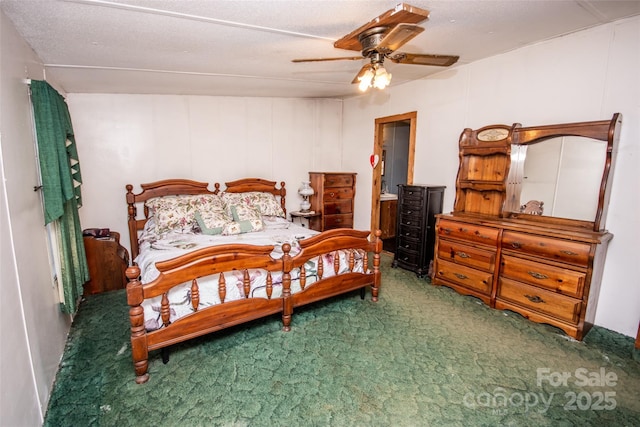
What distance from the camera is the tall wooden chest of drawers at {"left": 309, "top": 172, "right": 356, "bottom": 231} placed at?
4.95 m

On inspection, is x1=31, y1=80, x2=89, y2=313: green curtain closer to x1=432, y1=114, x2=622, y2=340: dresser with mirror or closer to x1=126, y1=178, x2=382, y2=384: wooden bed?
x1=126, y1=178, x2=382, y2=384: wooden bed

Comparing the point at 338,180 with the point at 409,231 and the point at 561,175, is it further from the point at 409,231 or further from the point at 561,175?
the point at 561,175

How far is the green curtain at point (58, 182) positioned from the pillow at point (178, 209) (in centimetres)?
85

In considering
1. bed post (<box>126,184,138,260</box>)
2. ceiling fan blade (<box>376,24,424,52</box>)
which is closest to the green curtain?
bed post (<box>126,184,138,260</box>)

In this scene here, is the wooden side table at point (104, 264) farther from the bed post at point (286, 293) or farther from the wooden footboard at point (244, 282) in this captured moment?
the bed post at point (286, 293)

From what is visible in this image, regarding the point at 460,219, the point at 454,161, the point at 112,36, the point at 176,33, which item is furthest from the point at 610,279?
the point at 112,36

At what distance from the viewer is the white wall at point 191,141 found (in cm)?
386

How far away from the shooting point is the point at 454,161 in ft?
12.4

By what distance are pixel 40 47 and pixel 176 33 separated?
1.16 m

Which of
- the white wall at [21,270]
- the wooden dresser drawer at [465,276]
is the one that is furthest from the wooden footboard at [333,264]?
the white wall at [21,270]

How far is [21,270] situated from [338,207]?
157 inches

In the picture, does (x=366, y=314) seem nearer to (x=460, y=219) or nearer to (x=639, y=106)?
(x=460, y=219)

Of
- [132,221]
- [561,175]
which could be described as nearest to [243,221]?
[132,221]

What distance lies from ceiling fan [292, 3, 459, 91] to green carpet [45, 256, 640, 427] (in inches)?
81.4
